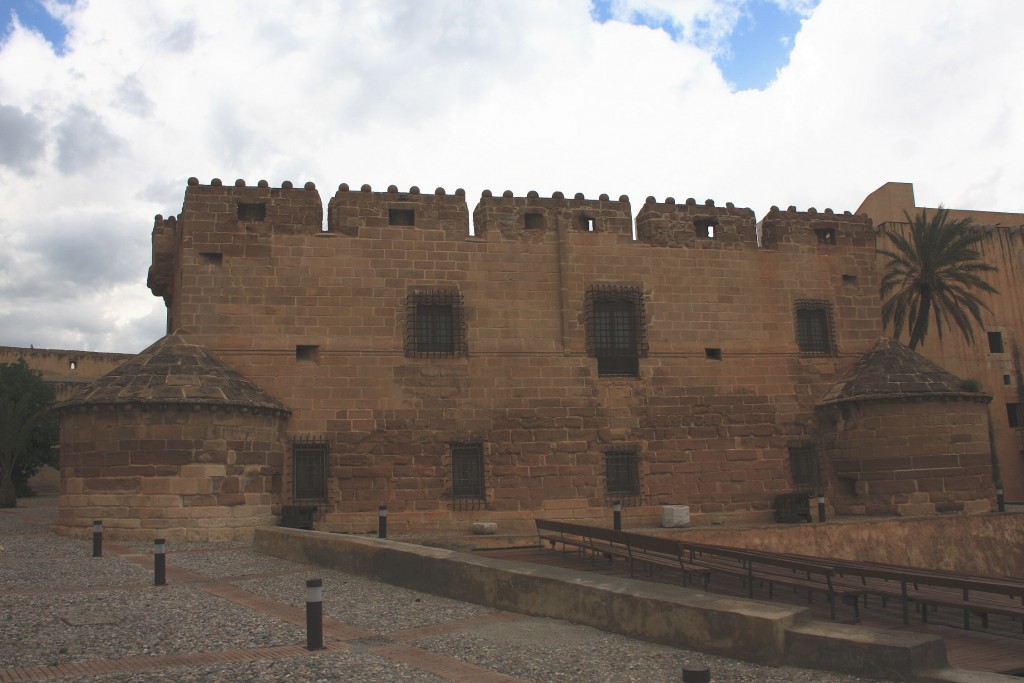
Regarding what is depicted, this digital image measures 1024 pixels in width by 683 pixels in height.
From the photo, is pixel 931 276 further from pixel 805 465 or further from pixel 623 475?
pixel 623 475

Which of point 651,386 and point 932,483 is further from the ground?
point 651,386

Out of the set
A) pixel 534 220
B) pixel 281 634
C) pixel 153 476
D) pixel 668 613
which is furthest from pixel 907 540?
pixel 153 476

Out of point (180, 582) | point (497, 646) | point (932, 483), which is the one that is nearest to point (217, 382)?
point (180, 582)

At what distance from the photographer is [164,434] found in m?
14.6

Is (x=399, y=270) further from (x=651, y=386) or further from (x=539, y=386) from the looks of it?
(x=651, y=386)

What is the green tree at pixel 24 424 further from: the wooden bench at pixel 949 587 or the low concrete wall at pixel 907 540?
the wooden bench at pixel 949 587

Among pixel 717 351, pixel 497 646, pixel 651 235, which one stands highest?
pixel 651 235

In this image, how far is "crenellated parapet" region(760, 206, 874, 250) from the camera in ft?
65.5

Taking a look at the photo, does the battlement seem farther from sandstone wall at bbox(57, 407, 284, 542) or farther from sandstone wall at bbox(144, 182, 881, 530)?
sandstone wall at bbox(57, 407, 284, 542)

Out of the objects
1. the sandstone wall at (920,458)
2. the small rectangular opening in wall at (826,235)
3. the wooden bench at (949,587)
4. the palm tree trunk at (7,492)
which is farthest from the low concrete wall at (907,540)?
the palm tree trunk at (7,492)

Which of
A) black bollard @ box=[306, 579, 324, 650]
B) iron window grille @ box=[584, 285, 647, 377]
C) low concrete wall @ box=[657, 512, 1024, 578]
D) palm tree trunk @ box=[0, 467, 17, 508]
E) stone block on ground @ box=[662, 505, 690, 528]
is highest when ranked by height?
iron window grille @ box=[584, 285, 647, 377]

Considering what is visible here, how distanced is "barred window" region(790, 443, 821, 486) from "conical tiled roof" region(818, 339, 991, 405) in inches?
44.1

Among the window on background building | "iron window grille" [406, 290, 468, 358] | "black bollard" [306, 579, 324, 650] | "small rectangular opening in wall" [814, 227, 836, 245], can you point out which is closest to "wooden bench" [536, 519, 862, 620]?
"black bollard" [306, 579, 324, 650]

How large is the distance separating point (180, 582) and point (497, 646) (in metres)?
5.08
